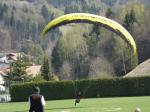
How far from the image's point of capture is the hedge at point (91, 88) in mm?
58219

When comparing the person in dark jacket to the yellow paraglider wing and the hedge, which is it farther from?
the hedge

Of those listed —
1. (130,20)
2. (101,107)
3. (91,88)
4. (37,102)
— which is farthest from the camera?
(130,20)

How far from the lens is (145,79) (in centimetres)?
5806

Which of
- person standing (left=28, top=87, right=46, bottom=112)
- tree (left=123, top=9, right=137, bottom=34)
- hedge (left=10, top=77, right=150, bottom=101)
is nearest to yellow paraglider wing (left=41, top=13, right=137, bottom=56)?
person standing (left=28, top=87, right=46, bottom=112)

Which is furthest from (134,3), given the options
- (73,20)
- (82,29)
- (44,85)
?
(73,20)

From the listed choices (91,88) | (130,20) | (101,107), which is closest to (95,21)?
(101,107)

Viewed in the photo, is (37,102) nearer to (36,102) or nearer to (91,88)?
(36,102)

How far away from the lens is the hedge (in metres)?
58.2

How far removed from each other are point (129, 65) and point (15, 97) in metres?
34.0

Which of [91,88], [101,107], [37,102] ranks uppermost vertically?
[91,88]

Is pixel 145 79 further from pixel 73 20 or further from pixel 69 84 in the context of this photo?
pixel 73 20

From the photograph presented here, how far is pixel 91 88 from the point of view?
6141 centimetres

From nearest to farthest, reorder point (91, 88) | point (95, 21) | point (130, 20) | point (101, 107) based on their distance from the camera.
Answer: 1. point (95, 21)
2. point (101, 107)
3. point (91, 88)
4. point (130, 20)

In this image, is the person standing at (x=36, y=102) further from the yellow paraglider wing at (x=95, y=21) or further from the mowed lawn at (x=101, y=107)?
the yellow paraglider wing at (x=95, y=21)
